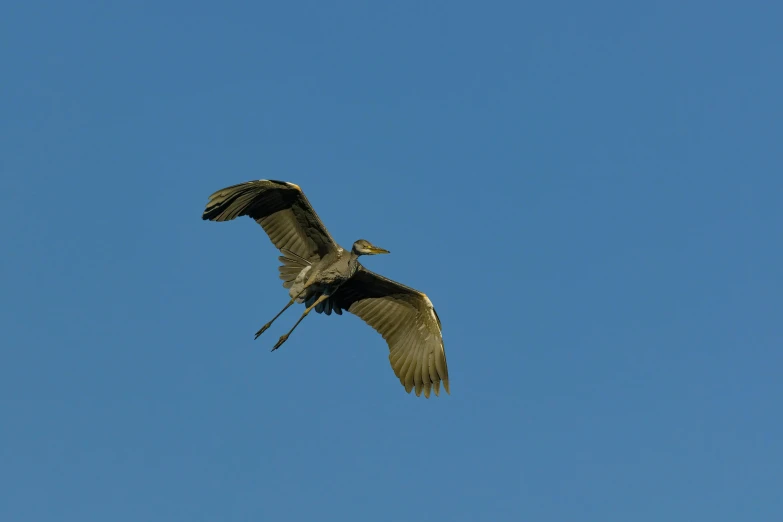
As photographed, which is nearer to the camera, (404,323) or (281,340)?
(281,340)

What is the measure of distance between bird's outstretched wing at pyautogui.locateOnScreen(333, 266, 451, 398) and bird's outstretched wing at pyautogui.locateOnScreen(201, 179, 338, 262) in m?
1.35

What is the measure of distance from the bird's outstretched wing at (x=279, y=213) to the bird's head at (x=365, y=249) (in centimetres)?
64

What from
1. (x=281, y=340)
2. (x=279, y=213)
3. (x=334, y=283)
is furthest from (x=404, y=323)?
(x=279, y=213)

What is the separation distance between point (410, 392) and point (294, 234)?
4907 millimetres

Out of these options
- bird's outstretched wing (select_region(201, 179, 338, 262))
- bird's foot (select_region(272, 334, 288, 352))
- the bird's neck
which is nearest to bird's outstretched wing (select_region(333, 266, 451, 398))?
the bird's neck

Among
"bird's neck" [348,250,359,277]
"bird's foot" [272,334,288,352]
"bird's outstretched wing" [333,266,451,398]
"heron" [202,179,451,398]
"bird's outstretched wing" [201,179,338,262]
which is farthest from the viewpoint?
"bird's outstretched wing" [333,266,451,398]

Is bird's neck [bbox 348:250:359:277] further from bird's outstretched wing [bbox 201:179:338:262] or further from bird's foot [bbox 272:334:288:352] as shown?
bird's foot [bbox 272:334:288:352]

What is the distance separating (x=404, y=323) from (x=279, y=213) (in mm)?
4336

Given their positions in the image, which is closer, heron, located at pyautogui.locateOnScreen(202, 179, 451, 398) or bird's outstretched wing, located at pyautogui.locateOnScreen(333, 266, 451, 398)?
heron, located at pyautogui.locateOnScreen(202, 179, 451, 398)

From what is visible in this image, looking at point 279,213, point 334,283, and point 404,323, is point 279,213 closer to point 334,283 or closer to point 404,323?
point 334,283

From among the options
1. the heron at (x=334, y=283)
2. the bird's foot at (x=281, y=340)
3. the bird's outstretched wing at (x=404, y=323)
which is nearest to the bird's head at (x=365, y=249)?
the heron at (x=334, y=283)

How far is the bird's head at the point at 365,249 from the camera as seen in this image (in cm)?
2511

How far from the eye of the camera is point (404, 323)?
26.9 m

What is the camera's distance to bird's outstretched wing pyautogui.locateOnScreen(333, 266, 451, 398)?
86.3ft
